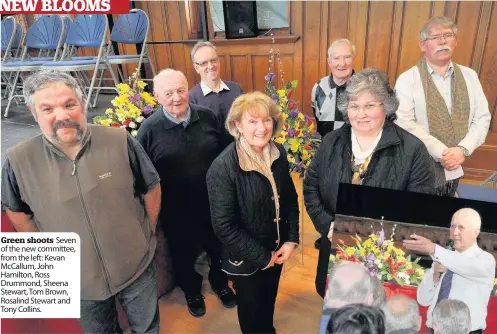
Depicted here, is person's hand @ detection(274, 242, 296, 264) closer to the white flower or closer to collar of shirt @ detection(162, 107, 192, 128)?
the white flower

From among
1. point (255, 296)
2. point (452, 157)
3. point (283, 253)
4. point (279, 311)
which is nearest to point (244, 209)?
point (283, 253)

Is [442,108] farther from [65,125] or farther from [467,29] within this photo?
[467,29]

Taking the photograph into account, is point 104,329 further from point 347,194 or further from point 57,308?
point 347,194

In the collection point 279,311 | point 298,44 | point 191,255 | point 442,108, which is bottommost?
point 279,311

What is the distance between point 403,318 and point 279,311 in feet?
4.00

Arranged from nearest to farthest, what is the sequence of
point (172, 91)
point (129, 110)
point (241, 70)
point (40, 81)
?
point (40, 81), point (172, 91), point (129, 110), point (241, 70)

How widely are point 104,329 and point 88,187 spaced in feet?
2.02

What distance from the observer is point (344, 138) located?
1.21m

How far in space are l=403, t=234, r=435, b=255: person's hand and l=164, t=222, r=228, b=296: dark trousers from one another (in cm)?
121

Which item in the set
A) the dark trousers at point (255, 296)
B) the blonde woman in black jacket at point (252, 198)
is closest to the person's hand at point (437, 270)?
the blonde woman in black jacket at point (252, 198)

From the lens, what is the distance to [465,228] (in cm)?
80

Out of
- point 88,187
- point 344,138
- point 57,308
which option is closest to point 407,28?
point 344,138

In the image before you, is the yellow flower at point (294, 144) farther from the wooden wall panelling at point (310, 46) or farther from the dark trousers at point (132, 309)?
the wooden wall panelling at point (310, 46)

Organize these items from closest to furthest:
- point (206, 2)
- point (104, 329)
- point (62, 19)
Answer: point (104, 329) → point (62, 19) → point (206, 2)
